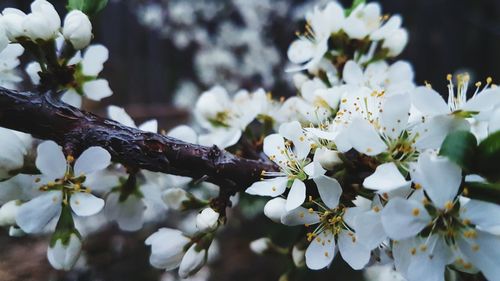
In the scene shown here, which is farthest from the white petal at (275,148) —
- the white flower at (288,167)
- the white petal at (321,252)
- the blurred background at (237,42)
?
the blurred background at (237,42)

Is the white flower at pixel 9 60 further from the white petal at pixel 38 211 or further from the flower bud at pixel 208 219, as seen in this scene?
the flower bud at pixel 208 219

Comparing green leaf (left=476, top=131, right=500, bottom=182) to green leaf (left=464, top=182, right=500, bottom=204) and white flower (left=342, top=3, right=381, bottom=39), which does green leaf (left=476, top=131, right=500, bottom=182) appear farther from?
white flower (left=342, top=3, right=381, bottom=39)

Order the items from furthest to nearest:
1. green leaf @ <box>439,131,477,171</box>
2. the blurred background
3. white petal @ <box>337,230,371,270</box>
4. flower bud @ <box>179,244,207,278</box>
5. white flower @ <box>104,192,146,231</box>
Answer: the blurred background, white flower @ <box>104,192,146,231</box>, flower bud @ <box>179,244,207,278</box>, white petal @ <box>337,230,371,270</box>, green leaf @ <box>439,131,477,171</box>

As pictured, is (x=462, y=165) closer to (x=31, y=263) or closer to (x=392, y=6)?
(x=31, y=263)

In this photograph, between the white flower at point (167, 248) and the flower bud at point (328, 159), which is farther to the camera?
the white flower at point (167, 248)

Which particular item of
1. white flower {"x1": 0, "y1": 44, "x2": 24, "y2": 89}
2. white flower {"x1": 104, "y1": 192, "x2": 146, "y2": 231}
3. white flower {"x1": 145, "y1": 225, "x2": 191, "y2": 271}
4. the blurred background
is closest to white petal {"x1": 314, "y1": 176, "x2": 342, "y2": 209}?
white flower {"x1": 145, "y1": 225, "x2": 191, "y2": 271}

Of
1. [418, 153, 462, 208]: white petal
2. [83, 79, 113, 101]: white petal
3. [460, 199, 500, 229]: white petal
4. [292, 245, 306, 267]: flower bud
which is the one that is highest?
[418, 153, 462, 208]: white petal

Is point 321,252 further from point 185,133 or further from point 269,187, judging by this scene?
point 185,133
